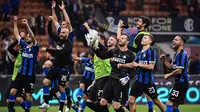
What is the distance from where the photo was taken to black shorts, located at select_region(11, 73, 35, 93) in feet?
58.9

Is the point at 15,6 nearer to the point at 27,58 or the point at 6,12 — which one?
the point at 6,12

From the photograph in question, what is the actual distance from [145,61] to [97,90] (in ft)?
4.77

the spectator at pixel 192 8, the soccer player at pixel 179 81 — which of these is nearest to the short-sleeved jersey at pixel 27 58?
the soccer player at pixel 179 81

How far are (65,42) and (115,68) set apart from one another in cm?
264

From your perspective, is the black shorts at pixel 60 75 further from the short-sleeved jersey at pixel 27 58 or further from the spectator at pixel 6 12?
the spectator at pixel 6 12

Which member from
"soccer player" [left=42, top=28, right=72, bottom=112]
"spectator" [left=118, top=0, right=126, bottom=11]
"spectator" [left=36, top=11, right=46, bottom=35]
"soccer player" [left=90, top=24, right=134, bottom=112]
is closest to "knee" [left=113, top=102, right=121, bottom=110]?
"soccer player" [left=90, top=24, right=134, bottom=112]

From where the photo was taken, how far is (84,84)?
2027cm

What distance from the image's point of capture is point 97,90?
16312 mm

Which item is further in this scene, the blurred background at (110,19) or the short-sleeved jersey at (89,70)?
the blurred background at (110,19)

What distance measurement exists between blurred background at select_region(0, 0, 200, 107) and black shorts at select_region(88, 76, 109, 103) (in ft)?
33.9

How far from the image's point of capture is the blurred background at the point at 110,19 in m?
29.4

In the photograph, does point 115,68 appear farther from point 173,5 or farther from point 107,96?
point 173,5

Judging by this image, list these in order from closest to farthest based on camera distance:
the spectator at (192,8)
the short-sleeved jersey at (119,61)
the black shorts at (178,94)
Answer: the short-sleeved jersey at (119,61) < the black shorts at (178,94) < the spectator at (192,8)

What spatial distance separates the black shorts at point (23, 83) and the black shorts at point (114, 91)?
10.2 ft
